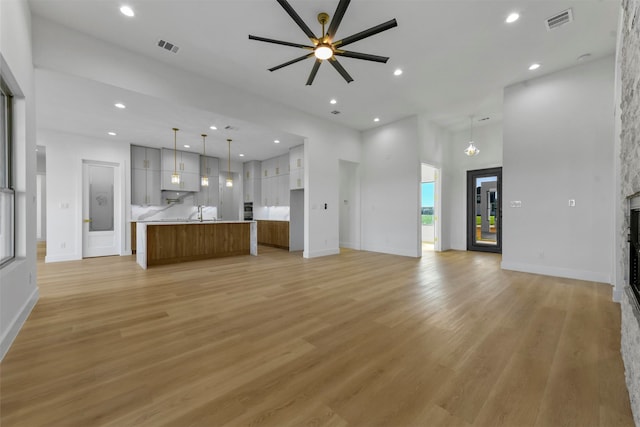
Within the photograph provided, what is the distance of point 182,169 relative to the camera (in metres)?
7.89

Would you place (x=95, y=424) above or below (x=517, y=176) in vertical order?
below

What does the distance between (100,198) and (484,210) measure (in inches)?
411

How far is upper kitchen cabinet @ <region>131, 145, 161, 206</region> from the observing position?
23.7 feet

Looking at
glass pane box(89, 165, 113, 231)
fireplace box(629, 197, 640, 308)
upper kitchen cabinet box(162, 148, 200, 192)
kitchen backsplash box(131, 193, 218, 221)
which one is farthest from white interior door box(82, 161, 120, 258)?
fireplace box(629, 197, 640, 308)

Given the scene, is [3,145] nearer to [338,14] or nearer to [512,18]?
[338,14]

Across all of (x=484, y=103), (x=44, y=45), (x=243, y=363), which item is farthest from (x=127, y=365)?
(x=484, y=103)

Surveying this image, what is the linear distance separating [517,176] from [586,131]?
44.8 inches

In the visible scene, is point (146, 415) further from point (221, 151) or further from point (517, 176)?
point (221, 151)

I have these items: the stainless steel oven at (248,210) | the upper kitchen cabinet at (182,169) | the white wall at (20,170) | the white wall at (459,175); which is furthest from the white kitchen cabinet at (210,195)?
the white wall at (459,175)

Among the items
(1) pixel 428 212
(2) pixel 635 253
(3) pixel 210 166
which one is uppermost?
(3) pixel 210 166

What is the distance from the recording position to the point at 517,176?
4.97 meters

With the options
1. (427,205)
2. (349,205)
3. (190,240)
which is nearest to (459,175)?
(427,205)

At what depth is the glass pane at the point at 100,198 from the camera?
6.52 metres

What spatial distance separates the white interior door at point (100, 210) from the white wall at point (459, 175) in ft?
29.8
